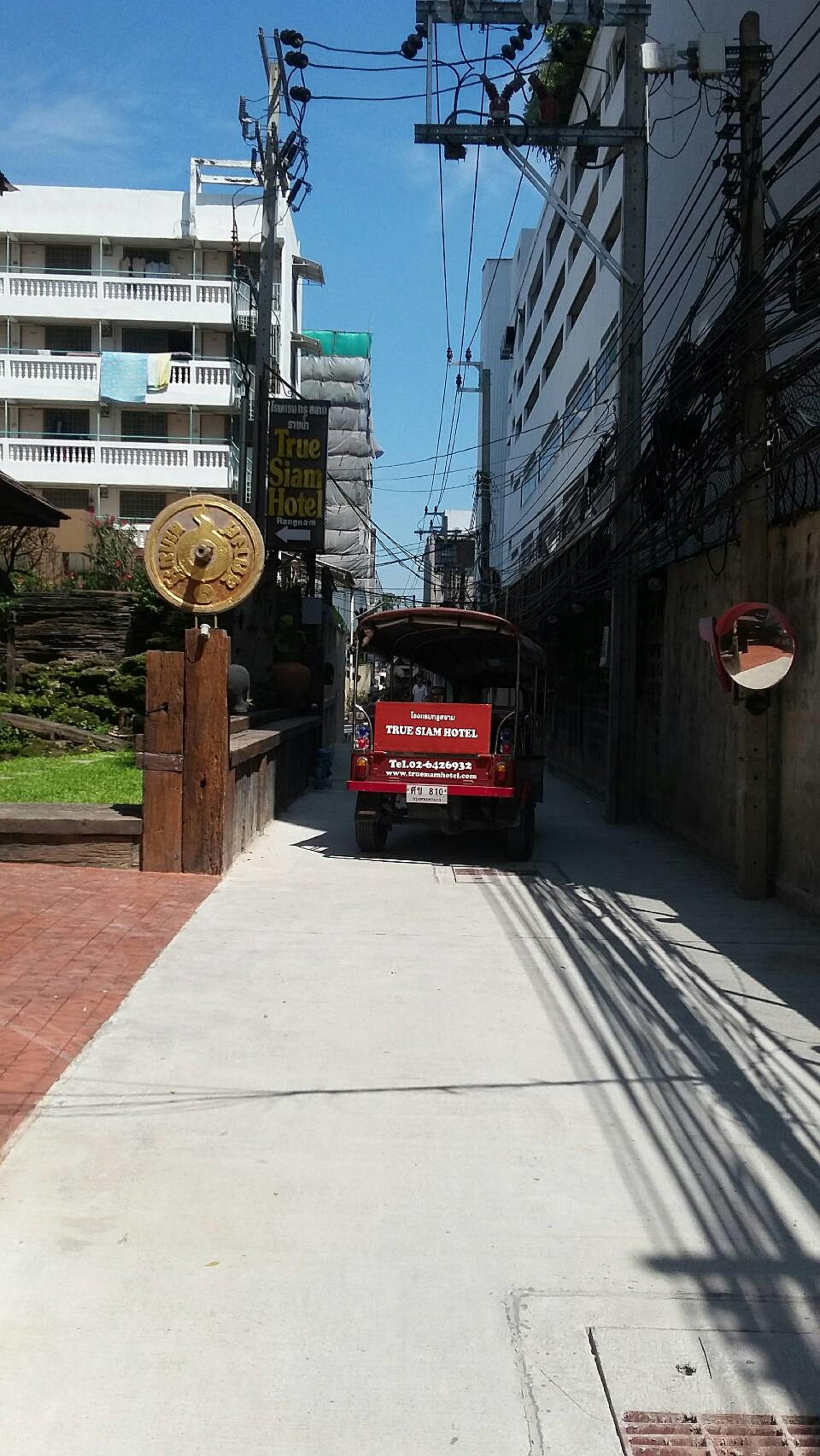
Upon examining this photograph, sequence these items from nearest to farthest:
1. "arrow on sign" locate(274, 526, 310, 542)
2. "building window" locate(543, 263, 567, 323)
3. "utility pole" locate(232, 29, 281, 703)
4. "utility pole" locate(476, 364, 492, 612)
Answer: "utility pole" locate(232, 29, 281, 703) < "arrow on sign" locate(274, 526, 310, 542) < "building window" locate(543, 263, 567, 323) < "utility pole" locate(476, 364, 492, 612)

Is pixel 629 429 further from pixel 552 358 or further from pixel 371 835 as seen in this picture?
pixel 552 358

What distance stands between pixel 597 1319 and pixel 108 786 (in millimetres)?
9903

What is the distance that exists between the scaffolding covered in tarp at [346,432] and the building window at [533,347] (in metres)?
8.80

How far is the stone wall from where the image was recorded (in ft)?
64.4

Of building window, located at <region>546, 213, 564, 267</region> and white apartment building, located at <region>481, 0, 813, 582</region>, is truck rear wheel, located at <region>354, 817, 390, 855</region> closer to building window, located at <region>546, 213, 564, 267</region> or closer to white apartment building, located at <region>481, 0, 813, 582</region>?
white apartment building, located at <region>481, 0, 813, 582</region>

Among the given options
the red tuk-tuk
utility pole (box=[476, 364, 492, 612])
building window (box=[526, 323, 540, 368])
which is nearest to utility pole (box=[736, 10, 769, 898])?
the red tuk-tuk

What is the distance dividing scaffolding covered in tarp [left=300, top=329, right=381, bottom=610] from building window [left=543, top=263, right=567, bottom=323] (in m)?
13.1

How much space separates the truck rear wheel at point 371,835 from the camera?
1268 cm

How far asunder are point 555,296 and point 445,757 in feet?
91.2

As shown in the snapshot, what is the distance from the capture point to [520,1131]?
505 cm

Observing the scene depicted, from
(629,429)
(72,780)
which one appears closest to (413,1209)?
(72,780)

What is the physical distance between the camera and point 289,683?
21000mm

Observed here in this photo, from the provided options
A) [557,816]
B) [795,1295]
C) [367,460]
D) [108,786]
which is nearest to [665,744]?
[557,816]

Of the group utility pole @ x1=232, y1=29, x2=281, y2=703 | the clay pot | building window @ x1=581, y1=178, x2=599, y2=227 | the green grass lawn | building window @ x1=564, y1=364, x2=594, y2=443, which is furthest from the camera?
building window @ x1=581, y1=178, x2=599, y2=227
